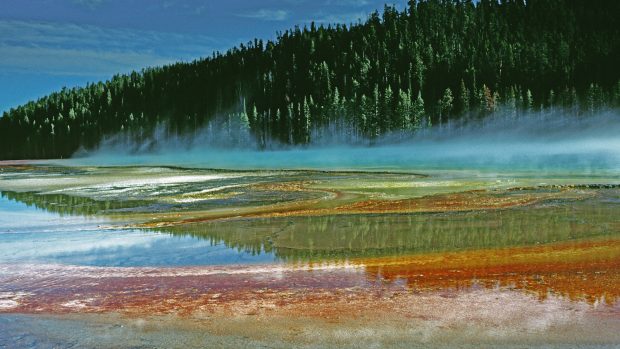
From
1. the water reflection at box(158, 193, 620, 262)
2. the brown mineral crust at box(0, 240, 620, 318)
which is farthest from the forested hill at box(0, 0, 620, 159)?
the brown mineral crust at box(0, 240, 620, 318)

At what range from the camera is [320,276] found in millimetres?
10359

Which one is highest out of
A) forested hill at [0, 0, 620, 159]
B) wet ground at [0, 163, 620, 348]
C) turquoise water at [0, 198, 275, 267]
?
forested hill at [0, 0, 620, 159]

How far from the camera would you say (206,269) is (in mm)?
11344

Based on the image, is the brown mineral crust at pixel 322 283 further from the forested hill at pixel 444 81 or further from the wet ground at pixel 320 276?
the forested hill at pixel 444 81

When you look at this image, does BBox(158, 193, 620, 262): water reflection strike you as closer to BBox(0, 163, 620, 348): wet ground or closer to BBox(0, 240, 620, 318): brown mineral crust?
BBox(0, 163, 620, 348): wet ground

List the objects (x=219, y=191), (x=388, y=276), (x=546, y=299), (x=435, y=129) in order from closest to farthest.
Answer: (x=546, y=299) < (x=388, y=276) < (x=219, y=191) < (x=435, y=129)

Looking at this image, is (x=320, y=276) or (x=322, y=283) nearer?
(x=322, y=283)

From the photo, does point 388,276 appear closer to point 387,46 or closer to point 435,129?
point 435,129

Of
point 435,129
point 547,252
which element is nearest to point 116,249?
point 547,252

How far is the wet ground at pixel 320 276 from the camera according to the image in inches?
281

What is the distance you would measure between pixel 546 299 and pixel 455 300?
1.24m

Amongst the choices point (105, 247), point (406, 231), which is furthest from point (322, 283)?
point (105, 247)

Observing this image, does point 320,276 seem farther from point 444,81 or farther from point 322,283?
point 444,81

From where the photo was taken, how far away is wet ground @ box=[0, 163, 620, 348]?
23.5 feet
